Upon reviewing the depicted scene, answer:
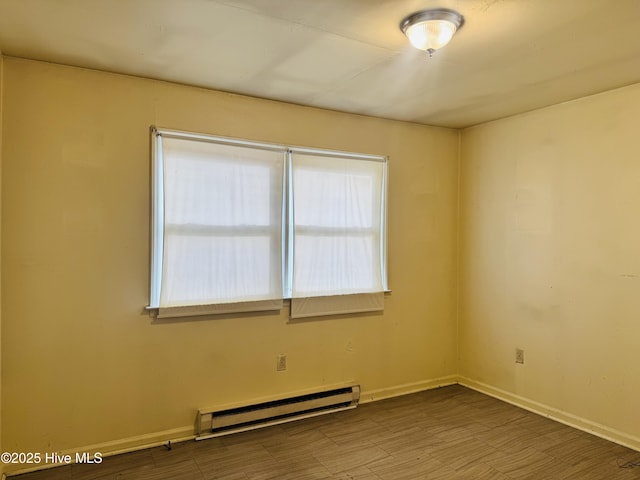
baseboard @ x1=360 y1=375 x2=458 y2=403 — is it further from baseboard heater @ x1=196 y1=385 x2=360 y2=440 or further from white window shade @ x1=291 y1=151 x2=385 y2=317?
white window shade @ x1=291 y1=151 x2=385 y2=317

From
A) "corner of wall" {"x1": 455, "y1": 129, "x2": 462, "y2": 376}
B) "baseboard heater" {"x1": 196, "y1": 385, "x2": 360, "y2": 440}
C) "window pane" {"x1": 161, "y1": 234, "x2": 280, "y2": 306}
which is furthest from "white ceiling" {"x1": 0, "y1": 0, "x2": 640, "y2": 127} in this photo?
"baseboard heater" {"x1": 196, "y1": 385, "x2": 360, "y2": 440}

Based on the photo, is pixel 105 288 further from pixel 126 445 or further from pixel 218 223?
pixel 126 445

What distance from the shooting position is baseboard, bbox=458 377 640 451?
306cm

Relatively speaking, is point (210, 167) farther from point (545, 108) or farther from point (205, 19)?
point (545, 108)

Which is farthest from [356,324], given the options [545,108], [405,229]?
[545,108]

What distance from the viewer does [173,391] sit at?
3.06 m

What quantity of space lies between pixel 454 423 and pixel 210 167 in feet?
8.66

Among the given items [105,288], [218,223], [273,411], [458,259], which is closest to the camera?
[105,288]

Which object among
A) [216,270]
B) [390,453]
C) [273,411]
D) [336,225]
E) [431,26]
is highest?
[431,26]

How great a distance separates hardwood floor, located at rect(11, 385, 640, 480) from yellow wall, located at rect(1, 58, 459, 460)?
10.8 inches

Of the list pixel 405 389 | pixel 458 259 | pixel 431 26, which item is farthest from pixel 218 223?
pixel 458 259

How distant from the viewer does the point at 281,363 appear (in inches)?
135

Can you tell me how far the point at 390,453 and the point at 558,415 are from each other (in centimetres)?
149

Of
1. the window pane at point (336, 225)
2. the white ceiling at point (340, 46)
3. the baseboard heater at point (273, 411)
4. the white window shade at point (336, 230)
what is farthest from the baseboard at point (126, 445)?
the white ceiling at point (340, 46)
